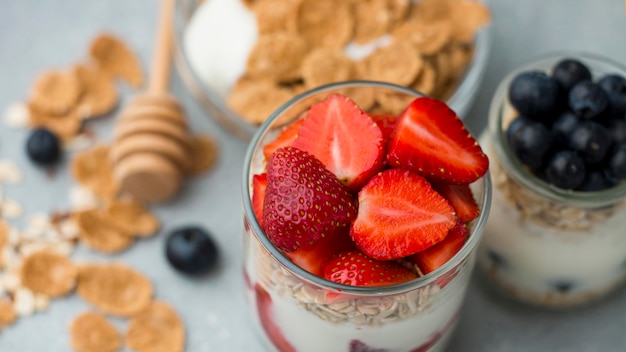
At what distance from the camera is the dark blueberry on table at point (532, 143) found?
0.81 metres

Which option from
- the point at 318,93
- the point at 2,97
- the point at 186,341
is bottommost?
the point at 186,341

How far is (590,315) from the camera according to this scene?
39.6 inches

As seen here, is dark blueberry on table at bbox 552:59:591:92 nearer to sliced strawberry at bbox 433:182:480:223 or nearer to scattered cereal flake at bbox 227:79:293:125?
sliced strawberry at bbox 433:182:480:223

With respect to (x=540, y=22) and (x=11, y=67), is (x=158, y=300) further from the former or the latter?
(x=540, y=22)

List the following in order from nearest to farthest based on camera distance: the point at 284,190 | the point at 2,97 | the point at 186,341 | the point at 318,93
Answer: the point at 284,190, the point at 318,93, the point at 186,341, the point at 2,97

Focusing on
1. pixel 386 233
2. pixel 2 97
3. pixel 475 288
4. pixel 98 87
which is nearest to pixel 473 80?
pixel 475 288

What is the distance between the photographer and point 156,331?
3.27ft

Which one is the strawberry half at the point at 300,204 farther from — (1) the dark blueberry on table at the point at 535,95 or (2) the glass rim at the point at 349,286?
(1) the dark blueberry on table at the point at 535,95

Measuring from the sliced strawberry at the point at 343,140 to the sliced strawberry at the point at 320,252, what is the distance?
0.16 feet

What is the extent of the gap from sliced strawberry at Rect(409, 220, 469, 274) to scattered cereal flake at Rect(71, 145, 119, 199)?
549 mm

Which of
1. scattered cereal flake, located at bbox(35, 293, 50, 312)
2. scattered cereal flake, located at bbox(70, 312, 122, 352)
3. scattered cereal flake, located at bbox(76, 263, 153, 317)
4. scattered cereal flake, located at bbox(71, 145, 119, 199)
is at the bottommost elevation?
scattered cereal flake, located at bbox(70, 312, 122, 352)

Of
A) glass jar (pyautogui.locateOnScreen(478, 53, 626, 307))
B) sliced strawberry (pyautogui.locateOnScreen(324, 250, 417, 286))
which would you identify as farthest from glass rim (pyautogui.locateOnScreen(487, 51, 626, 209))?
sliced strawberry (pyautogui.locateOnScreen(324, 250, 417, 286))

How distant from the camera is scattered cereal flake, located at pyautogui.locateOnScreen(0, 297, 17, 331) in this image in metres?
1.00

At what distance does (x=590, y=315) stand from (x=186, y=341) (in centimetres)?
53
